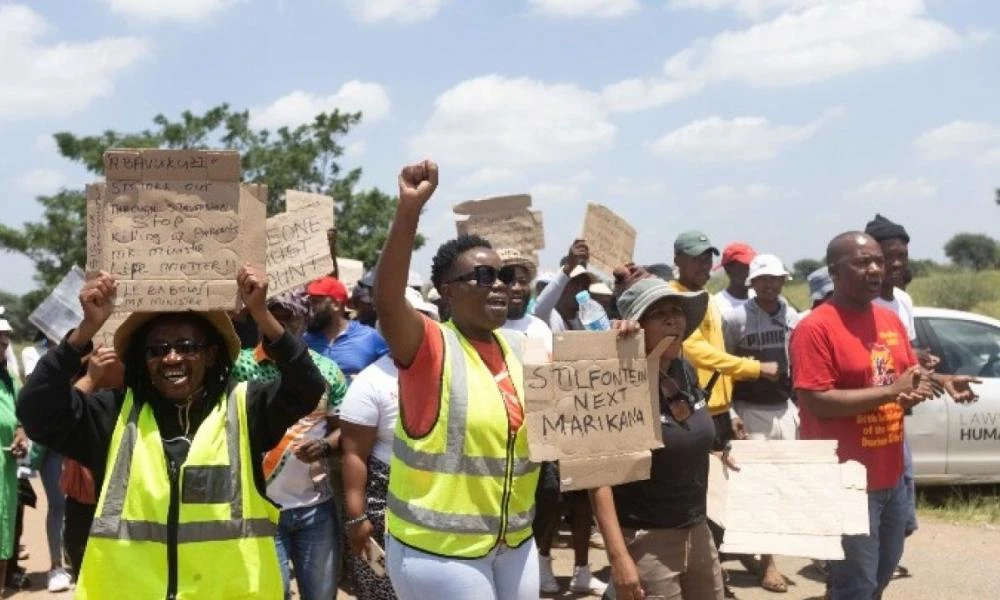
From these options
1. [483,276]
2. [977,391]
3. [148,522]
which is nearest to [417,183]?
[483,276]

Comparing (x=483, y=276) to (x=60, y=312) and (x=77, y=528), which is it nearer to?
(x=60, y=312)

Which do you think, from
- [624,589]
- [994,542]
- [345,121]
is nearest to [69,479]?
[624,589]

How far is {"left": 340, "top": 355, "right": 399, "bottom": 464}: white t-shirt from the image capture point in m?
4.63

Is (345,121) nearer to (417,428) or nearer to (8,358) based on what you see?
(8,358)

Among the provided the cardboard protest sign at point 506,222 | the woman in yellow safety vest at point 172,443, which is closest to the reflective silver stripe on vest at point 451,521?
the woman in yellow safety vest at point 172,443

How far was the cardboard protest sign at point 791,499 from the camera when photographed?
14.2 ft

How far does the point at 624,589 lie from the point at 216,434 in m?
1.56

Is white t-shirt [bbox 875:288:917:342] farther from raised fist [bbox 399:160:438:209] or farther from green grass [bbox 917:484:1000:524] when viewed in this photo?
raised fist [bbox 399:160:438:209]

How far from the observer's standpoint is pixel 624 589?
12.4 ft

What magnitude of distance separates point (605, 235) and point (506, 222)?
2.07 feet

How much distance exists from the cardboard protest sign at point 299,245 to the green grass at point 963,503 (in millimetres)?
5717

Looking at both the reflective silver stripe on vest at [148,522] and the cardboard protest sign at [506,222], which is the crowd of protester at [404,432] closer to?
the reflective silver stripe on vest at [148,522]

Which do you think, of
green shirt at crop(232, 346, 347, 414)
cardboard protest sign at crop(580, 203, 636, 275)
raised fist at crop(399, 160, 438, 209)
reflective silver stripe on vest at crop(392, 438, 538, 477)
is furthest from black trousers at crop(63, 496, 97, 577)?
cardboard protest sign at crop(580, 203, 636, 275)

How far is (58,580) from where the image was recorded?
7480 mm
